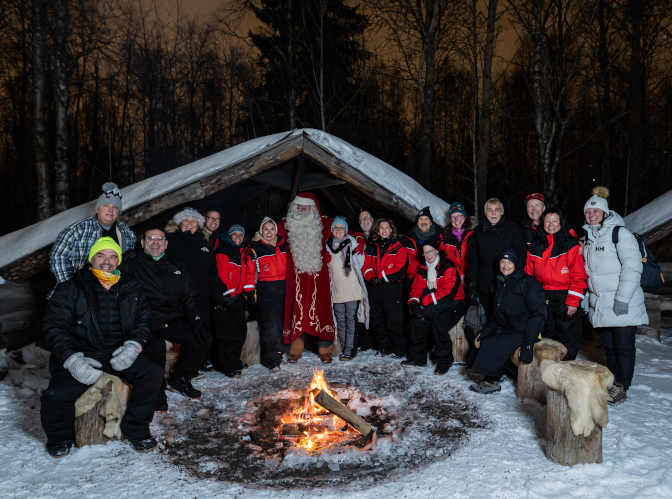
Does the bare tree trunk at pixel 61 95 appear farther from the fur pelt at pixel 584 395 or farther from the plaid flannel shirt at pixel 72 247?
the fur pelt at pixel 584 395

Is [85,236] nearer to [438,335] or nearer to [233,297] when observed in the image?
[233,297]

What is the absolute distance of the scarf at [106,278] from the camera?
377cm

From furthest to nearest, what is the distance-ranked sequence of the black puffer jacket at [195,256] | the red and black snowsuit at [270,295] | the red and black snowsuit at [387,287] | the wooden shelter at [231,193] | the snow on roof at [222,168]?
the red and black snowsuit at [387,287], the red and black snowsuit at [270,295], the snow on roof at [222,168], the wooden shelter at [231,193], the black puffer jacket at [195,256]

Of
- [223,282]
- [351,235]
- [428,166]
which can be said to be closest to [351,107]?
[428,166]

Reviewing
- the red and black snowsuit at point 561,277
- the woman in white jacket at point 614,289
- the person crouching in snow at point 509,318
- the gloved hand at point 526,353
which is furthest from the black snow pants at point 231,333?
the woman in white jacket at point 614,289

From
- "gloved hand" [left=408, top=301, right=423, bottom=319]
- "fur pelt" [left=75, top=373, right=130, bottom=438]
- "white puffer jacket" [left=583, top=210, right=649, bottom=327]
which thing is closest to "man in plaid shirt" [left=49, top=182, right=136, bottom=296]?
"fur pelt" [left=75, top=373, right=130, bottom=438]

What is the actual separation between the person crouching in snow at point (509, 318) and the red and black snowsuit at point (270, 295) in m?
2.57

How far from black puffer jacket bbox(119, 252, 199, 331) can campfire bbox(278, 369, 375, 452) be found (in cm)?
149

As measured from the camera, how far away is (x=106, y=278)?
3783 mm

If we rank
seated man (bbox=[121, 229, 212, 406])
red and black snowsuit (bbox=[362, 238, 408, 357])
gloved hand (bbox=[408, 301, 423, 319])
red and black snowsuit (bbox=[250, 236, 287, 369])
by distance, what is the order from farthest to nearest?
red and black snowsuit (bbox=[362, 238, 408, 357]), red and black snowsuit (bbox=[250, 236, 287, 369]), gloved hand (bbox=[408, 301, 423, 319]), seated man (bbox=[121, 229, 212, 406])

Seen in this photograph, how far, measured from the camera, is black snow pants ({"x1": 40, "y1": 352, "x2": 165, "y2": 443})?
3471 mm

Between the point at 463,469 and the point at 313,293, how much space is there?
11.5ft

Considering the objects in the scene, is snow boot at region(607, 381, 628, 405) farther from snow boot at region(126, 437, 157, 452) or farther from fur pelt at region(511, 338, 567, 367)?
snow boot at region(126, 437, 157, 452)

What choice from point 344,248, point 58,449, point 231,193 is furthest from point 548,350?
point 231,193
